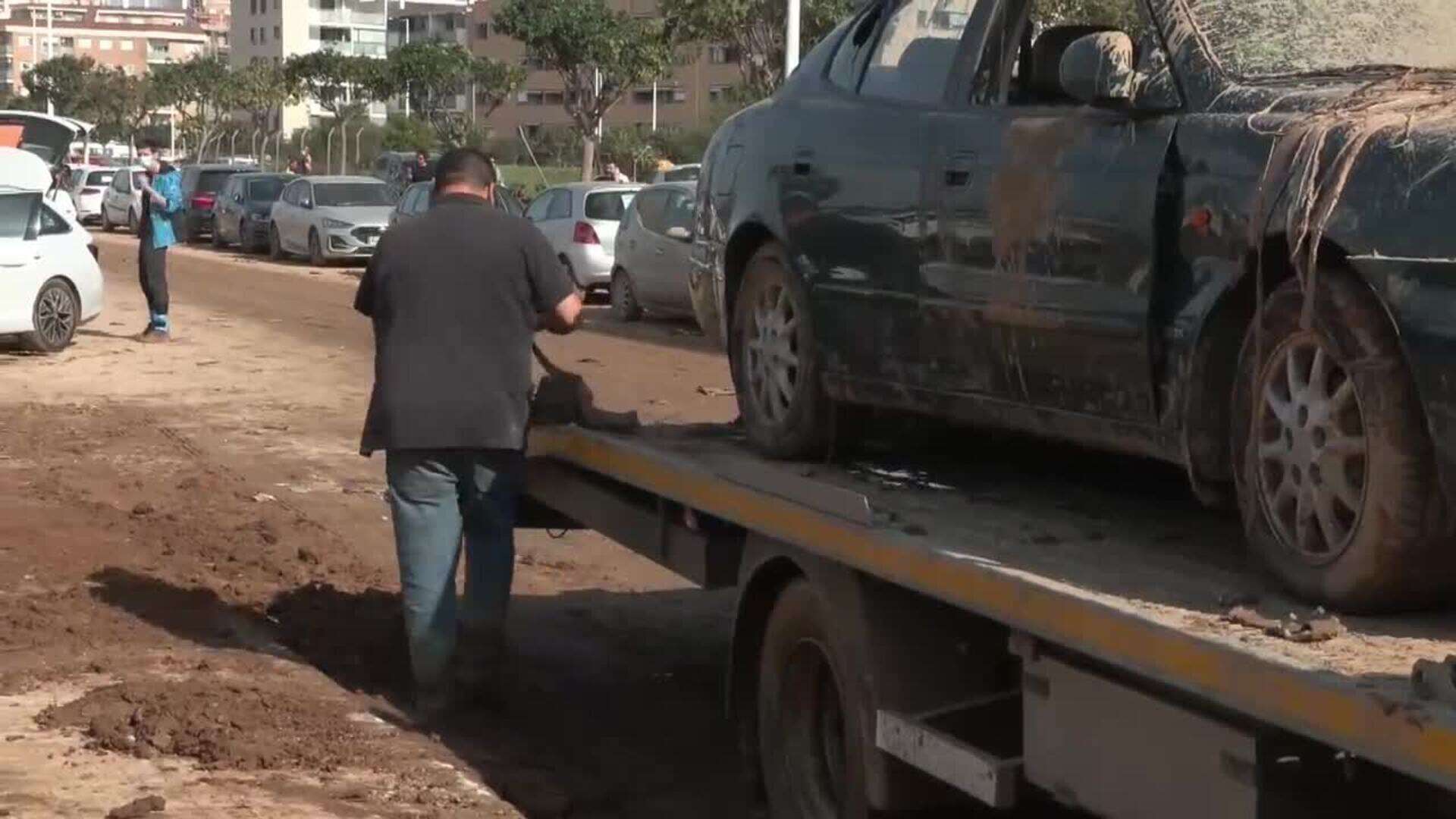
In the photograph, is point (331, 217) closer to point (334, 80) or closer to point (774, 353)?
point (774, 353)

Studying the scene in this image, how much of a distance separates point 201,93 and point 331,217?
2723 inches

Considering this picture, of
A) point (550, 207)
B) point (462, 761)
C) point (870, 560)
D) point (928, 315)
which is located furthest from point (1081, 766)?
point (550, 207)

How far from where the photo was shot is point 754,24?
38594 millimetres

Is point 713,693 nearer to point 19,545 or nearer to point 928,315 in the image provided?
point 928,315

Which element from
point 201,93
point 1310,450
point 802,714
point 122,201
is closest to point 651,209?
point 802,714

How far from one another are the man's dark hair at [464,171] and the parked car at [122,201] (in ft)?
144

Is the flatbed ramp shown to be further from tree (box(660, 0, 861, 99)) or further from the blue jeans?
tree (box(660, 0, 861, 99))

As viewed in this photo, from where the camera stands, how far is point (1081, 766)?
4691mm

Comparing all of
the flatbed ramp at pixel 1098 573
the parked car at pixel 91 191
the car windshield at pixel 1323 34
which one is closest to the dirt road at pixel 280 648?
the flatbed ramp at pixel 1098 573

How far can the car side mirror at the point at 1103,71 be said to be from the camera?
5383 millimetres

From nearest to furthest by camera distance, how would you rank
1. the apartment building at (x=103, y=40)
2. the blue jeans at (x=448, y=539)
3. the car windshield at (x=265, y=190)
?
the blue jeans at (x=448, y=539), the car windshield at (x=265, y=190), the apartment building at (x=103, y=40)

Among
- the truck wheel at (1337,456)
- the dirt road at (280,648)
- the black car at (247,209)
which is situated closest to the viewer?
the truck wheel at (1337,456)

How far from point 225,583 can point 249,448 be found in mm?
4629

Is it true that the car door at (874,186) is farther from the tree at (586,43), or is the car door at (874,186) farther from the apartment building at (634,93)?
the apartment building at (634,93)
